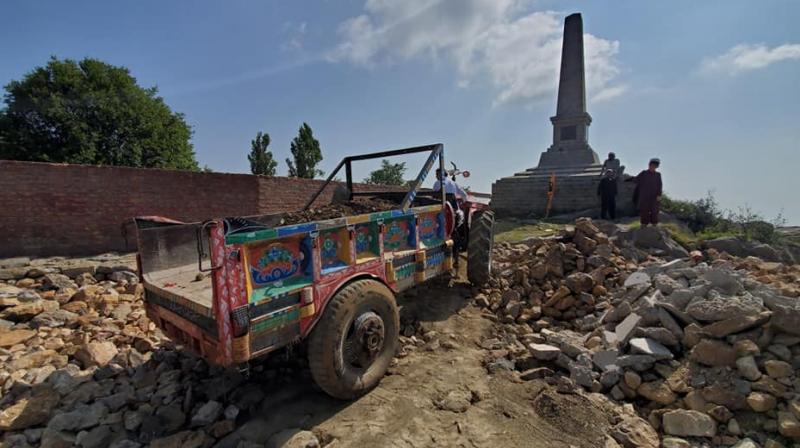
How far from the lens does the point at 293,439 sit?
225 centimetres

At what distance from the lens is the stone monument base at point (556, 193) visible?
1113cm

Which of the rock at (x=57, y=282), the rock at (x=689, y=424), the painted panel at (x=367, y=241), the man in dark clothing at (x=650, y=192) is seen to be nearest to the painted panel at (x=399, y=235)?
the painted panel at (x=367, y=241)

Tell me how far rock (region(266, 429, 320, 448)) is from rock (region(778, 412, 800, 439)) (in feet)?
9.52

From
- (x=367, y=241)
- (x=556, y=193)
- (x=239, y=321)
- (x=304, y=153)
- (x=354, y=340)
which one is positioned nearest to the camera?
(x=239, y=321)

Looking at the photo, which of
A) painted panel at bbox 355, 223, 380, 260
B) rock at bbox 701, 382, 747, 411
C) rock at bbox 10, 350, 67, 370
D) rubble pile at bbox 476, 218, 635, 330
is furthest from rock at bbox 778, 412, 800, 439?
rock at bbox 10, 350, 67, 370

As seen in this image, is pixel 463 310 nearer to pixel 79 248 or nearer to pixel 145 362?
pixel 145 362

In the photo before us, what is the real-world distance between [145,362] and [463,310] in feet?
10.8

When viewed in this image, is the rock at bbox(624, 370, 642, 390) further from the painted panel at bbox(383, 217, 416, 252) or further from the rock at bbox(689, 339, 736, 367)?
the painted panel at bbox(383, 217, 416, 252)

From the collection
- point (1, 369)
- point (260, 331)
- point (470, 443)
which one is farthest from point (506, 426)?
point (1, 369)

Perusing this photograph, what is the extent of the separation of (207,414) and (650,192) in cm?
777

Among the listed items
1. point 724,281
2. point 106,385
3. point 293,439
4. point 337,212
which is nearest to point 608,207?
point 724,281

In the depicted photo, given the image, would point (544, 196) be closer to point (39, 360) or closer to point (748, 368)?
point (748, 368)

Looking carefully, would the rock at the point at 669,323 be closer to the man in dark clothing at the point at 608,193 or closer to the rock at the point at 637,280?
the rock at the point at 637,280

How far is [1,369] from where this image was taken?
3.05 m
